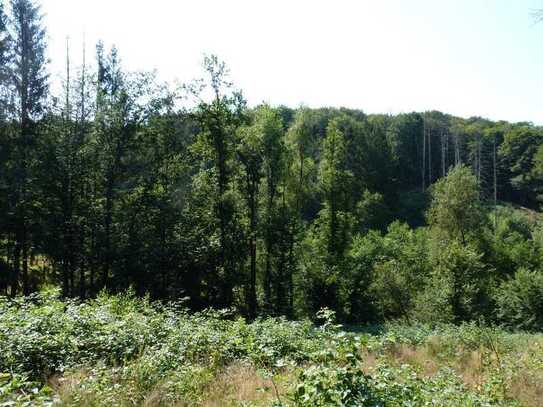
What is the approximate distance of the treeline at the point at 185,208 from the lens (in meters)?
23.1

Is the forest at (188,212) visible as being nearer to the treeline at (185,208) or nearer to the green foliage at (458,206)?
the treeline at (185,208)

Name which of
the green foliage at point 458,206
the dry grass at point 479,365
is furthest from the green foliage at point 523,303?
the dry grass at point 479,365

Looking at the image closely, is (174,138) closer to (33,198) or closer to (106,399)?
(33,198)

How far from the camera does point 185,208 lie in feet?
82.9

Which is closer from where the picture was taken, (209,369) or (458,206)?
(209,369)

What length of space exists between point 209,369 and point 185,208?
18.3m

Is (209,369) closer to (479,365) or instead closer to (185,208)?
(479,365)

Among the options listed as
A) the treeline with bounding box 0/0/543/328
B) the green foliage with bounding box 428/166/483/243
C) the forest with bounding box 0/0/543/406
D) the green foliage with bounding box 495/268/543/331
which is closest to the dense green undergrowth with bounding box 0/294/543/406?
the forest with bounding box 0/0/543/406

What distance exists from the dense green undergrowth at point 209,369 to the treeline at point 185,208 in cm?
1333

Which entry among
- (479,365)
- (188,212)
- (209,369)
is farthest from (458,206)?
(209,369)

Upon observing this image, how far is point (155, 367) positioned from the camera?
668 centimetres

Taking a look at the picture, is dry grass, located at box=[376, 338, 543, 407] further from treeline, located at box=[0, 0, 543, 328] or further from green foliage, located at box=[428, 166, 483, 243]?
green foliage, located at box=[428, 166, 483, 243]

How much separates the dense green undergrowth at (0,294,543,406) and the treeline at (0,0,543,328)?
1333cm

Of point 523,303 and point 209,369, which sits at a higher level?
point 209,369
